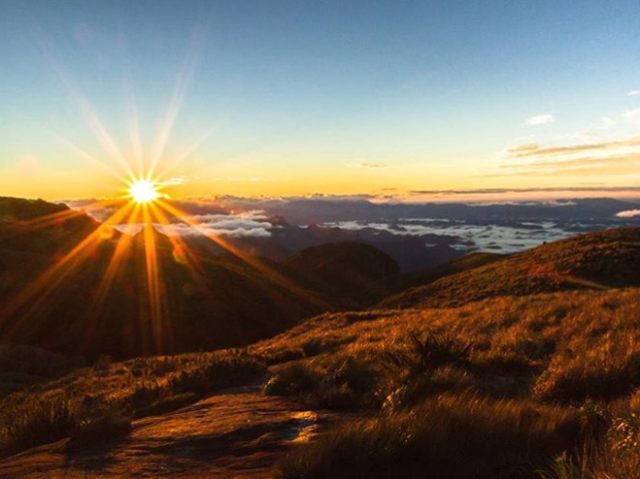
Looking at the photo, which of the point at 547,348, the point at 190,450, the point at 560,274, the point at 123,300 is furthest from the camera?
the point at 123,300

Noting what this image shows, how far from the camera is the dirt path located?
400 cm

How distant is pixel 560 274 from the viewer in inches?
1352

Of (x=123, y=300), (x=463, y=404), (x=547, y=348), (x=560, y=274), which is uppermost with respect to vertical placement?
(x=463, y=404)

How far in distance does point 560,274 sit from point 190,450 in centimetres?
3628

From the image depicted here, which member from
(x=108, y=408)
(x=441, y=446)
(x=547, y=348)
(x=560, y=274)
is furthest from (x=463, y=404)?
(x=560, y=274)

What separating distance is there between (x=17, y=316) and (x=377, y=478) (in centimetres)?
6618

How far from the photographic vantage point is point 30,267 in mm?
64750

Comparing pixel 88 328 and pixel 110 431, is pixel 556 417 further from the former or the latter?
pixel 88 328

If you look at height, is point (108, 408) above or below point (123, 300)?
above

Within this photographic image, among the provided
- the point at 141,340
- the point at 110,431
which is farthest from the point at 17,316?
the point at 110,431

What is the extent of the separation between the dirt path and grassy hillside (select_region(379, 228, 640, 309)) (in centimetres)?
2922

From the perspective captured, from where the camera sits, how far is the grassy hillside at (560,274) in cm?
3181

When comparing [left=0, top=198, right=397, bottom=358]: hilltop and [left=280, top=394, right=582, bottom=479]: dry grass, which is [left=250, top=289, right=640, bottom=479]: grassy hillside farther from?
[left=0, top=198, right=397, bottom=358]: hilltop

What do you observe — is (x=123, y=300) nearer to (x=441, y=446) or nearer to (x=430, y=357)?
(x=430, y=357)
